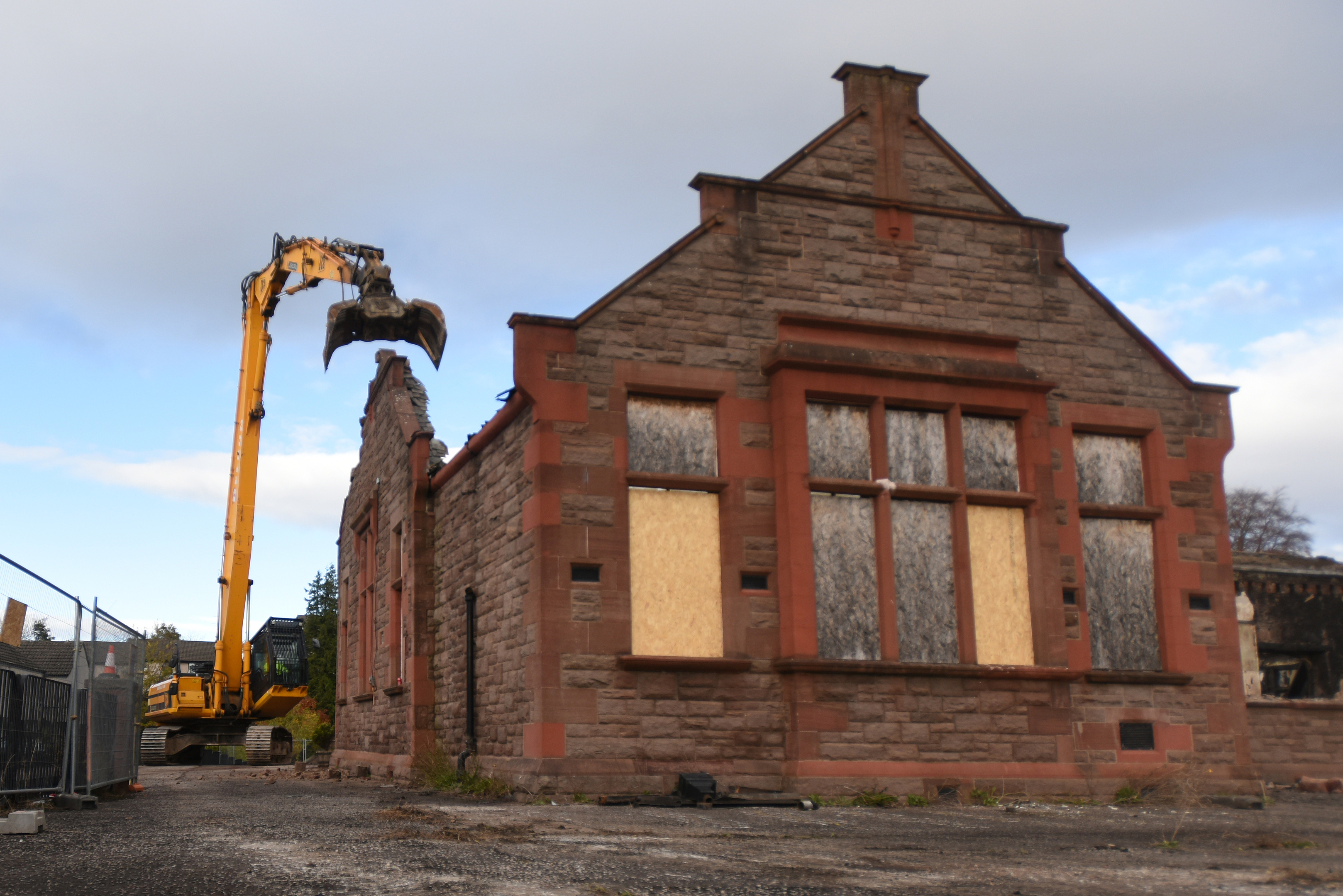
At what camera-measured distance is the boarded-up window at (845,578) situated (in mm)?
13648

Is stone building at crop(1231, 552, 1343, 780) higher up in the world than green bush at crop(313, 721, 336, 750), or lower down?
higher up

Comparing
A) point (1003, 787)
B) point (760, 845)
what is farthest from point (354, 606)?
point (760, 845)

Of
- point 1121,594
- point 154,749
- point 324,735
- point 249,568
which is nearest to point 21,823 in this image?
point 1121,594

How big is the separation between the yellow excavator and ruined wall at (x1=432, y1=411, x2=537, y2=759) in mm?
2967

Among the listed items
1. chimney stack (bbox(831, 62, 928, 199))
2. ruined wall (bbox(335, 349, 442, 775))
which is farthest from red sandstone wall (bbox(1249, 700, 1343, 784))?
ruined wall (bbox(335, 349, 442, 775))

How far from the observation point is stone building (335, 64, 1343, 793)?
13.1 meters

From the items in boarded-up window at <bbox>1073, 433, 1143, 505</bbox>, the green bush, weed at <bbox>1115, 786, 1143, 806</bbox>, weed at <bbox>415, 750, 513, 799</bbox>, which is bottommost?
the green bush

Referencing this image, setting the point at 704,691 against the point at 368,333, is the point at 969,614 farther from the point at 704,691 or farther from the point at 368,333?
the point at 368,333

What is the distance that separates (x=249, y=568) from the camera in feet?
81.6

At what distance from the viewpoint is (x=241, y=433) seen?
24.5 m

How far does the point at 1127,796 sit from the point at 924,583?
3.28m

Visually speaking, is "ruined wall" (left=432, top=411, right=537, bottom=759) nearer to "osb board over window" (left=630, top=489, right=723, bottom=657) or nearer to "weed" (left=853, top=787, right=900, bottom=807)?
"osb board over window" (left=630, top=489, right=723, bottom=657)

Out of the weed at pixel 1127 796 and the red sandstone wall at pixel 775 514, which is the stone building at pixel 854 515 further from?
the weed at pixel 1127 796

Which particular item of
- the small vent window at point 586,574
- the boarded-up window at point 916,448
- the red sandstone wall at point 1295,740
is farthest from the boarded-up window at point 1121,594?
the small vent window at point 586,574
